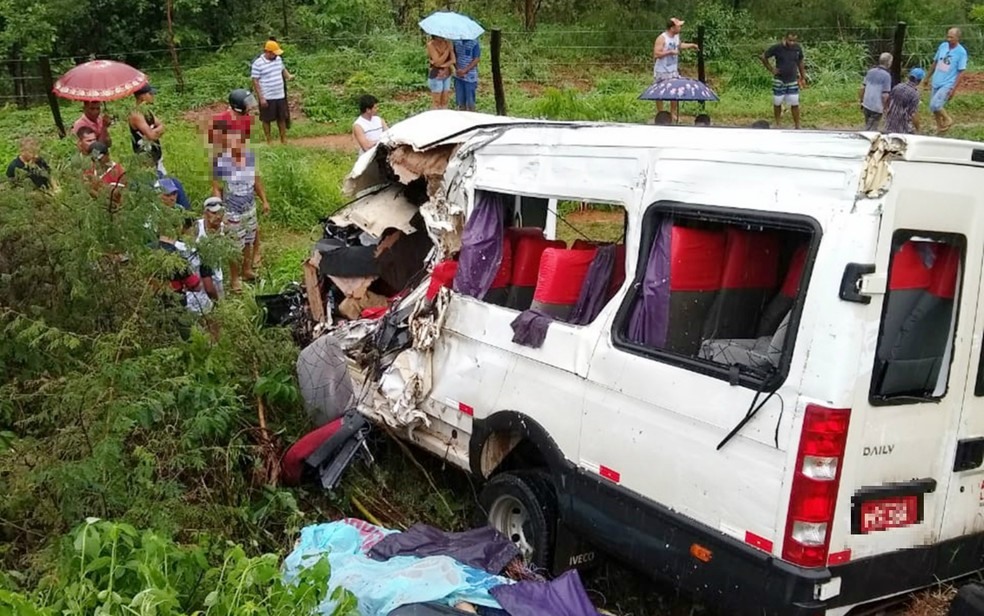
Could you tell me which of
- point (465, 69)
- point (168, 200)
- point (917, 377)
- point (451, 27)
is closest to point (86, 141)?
point (168, 200)

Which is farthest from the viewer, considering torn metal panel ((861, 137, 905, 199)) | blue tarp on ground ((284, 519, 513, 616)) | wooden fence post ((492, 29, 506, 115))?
wooden fence post ((492, 29, 506, 115))

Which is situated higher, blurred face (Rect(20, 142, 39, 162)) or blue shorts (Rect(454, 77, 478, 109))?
blurred face (Rect(20, 142, 39, 162))

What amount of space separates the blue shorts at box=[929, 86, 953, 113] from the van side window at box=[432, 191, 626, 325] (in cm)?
1016

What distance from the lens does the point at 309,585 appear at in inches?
133

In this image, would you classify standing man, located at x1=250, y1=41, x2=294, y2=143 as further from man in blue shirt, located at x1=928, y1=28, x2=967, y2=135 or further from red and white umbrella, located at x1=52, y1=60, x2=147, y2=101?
man in blue shirt, located at x1=928, y1=28, x2=967, y2=135

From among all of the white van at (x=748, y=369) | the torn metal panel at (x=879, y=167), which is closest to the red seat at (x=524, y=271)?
the white van at (x=748, y=369)

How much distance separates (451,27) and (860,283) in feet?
33.9

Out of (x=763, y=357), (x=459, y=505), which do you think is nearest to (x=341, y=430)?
(x=459, y=505)

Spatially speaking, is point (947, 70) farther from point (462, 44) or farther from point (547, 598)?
point (547, 598)

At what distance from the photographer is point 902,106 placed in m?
12.0

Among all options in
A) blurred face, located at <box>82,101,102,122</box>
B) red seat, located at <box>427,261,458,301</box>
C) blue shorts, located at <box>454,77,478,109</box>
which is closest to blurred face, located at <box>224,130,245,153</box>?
blurred face, located at <box>82,101,102,122</box>

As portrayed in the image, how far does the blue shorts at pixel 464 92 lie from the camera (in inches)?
541

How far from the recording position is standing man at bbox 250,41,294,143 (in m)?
14.2

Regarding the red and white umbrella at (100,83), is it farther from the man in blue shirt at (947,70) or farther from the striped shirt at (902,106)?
the man in blue shirt at (947,70)
